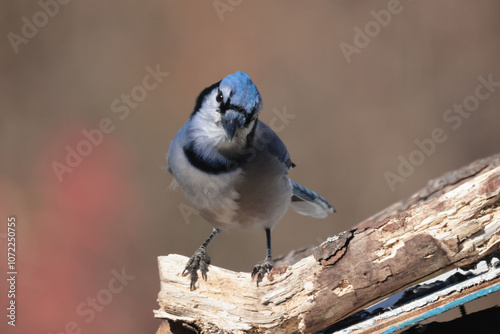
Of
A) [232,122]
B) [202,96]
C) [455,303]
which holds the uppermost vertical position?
[202,96]

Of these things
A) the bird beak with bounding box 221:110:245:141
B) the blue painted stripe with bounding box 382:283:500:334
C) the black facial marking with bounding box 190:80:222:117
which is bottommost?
the blue painted stripe with bounding box 382:283:500:334

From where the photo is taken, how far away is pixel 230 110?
1.46 m

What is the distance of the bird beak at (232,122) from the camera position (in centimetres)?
145

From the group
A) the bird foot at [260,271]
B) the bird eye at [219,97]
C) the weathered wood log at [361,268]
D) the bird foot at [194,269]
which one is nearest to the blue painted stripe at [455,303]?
the weathered wood log at [361,268]

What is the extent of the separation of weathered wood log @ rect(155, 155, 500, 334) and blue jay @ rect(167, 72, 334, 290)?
76 millimetres

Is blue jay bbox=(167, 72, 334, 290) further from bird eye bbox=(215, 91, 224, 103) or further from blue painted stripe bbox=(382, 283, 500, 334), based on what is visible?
blue painted stripe bbox=(382, 283, 500, 334)

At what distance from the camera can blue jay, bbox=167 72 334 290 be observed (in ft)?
4.82

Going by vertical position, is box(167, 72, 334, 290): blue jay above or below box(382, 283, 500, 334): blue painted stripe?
above

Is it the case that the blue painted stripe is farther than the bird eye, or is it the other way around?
the bird eye

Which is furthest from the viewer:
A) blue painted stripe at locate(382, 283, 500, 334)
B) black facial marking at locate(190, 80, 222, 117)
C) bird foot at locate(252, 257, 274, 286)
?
black facial marking at locate(190, 80, 222, 117)

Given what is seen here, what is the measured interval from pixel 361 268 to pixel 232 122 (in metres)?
0.47

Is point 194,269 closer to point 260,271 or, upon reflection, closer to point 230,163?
point 260,271

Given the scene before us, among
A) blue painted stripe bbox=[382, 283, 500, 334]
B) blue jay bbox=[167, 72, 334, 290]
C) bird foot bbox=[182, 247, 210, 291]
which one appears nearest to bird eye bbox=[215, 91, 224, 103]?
blue jay bbox=[167, 72, 334, 290]

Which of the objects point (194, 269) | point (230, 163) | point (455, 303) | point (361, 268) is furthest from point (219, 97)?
point (455, 303)
